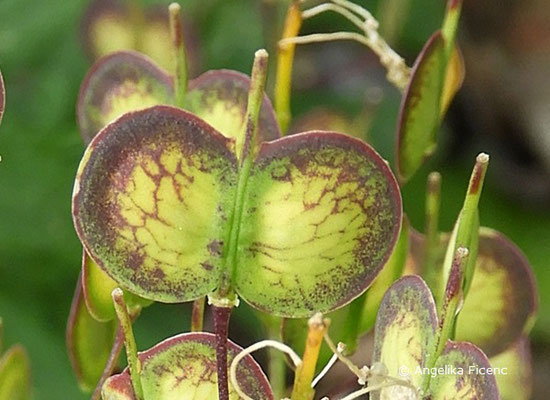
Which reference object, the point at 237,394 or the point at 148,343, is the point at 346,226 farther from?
the point at 148,343

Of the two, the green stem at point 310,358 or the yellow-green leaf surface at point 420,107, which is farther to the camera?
the yellow-green leaf surface at point 420,107

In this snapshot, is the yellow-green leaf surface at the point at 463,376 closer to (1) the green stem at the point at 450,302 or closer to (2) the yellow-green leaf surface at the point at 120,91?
(1) the green stem at the point at 450,302

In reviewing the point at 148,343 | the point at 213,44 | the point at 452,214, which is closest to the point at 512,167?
the point at 452,214

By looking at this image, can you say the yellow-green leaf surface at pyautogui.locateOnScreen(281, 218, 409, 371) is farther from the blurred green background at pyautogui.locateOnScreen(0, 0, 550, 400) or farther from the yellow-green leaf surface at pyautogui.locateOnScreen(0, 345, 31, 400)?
the blurred green background at pyautogui.locateOnScreen(0, 0, 550, 400)

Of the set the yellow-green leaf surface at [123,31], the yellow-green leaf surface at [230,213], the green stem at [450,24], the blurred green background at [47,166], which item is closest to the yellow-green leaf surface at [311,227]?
the yellow-green leaf surface at [230,213]

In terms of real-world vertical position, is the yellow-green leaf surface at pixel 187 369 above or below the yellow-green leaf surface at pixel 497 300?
above

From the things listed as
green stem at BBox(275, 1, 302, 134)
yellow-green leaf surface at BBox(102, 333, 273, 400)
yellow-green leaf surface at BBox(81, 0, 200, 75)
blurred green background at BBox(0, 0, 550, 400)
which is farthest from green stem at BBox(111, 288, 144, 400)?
blurred green background at BBox(0, 0, 550, 400)

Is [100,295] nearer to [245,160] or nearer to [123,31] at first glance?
[245,160]
